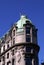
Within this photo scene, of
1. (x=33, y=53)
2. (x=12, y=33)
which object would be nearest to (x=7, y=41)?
(x=12, y=33)

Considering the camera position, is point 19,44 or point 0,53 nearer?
point 19,44

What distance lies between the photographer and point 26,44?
13000 cm

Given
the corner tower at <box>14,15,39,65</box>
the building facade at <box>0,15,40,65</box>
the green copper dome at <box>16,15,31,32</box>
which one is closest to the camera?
the corner tower at <box>14,15,39,65</box>

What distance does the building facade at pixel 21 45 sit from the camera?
5094 inches

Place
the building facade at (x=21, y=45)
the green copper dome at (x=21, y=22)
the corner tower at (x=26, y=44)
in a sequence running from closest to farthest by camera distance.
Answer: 1. the corner tower at (x=26, y=44)
2. the building facade at (x=21, y=45)
3. the green copper dome at (x=21, y=22)

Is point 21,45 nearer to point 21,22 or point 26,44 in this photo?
point 26,44

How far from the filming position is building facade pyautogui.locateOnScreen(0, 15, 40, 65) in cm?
12938

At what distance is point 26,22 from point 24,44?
1013 cm

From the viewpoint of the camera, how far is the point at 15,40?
133m

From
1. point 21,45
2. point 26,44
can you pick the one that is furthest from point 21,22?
point 26,44

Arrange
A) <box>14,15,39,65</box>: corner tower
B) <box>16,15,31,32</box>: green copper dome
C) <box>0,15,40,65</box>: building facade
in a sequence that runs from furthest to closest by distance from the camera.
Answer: <box>16,15,31,32</box>: green copper dome
<box>0,15,40,65</box>: building facade
<box>14,15,39,65</box>: corner tower

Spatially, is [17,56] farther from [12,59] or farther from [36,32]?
[36,32]

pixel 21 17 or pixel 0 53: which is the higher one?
pixel 21 17

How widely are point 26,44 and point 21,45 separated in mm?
2119
